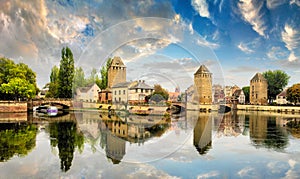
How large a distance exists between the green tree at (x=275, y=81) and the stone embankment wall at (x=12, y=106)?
70852 millimetres

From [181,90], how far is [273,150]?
8.24 meters

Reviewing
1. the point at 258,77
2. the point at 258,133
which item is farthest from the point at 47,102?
the point at 258,77

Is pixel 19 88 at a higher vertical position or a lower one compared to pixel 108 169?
higher

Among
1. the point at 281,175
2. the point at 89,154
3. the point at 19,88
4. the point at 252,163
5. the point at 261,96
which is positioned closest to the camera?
the point at 281,175

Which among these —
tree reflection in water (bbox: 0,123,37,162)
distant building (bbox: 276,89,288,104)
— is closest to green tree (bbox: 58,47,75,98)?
tree reflection in water (bbox: 0,123,37,162)

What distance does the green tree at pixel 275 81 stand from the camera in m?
84.2

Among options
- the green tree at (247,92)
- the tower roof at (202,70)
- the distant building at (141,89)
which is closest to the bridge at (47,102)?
the distant building at (141,89)

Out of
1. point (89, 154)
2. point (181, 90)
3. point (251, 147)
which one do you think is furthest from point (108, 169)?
point (251, 147)

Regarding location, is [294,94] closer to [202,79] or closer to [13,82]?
[13,82]

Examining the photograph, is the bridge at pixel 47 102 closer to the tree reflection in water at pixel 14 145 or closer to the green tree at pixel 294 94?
the tree reflection in water at pixel 14 145

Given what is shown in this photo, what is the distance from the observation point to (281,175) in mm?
10234

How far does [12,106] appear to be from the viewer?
43.6 meters

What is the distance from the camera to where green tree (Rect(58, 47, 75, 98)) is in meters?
54.1

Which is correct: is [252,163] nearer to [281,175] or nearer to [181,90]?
[281,175]
